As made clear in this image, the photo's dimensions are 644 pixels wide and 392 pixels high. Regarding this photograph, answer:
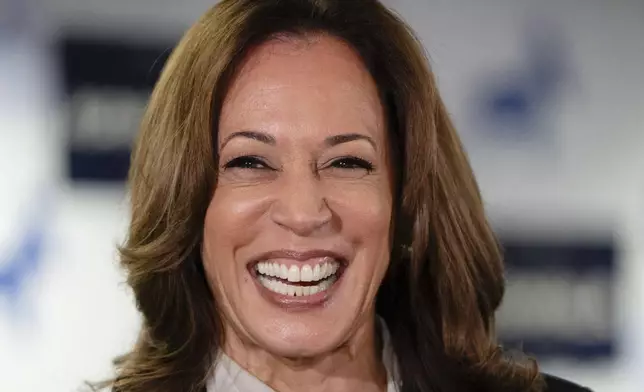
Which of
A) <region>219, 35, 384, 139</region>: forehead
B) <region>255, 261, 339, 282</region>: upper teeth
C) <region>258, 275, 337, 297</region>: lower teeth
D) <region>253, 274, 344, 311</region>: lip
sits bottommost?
<region>253, 274, 344, 311</region>: lip

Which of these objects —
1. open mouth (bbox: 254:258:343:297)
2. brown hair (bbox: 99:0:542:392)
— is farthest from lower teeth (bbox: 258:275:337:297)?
brown hair (bbox: 99:0:542:392)

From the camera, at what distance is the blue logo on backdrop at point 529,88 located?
177 cm

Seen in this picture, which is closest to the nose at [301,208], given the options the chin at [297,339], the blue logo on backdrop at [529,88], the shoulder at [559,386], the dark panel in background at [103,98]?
the chin at [297,339]

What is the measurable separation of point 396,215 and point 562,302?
0.97 m

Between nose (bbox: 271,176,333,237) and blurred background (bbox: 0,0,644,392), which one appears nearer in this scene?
nose (bbox: 271,176,333,237)

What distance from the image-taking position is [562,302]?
1.85 metres

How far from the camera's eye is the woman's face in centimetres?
92

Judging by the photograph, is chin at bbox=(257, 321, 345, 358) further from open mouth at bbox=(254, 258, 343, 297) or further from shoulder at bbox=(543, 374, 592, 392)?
shoulder at bbox=(543, 374, 592, 392)

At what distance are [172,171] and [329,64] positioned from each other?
0.23 m

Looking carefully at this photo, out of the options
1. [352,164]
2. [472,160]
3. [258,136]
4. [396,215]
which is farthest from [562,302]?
[258,136]

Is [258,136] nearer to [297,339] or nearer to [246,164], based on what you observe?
[246,164]

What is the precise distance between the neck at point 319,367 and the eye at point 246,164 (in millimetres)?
229

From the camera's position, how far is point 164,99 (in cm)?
99

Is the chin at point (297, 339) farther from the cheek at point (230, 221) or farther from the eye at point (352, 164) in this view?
the eye at point (352, 164)
